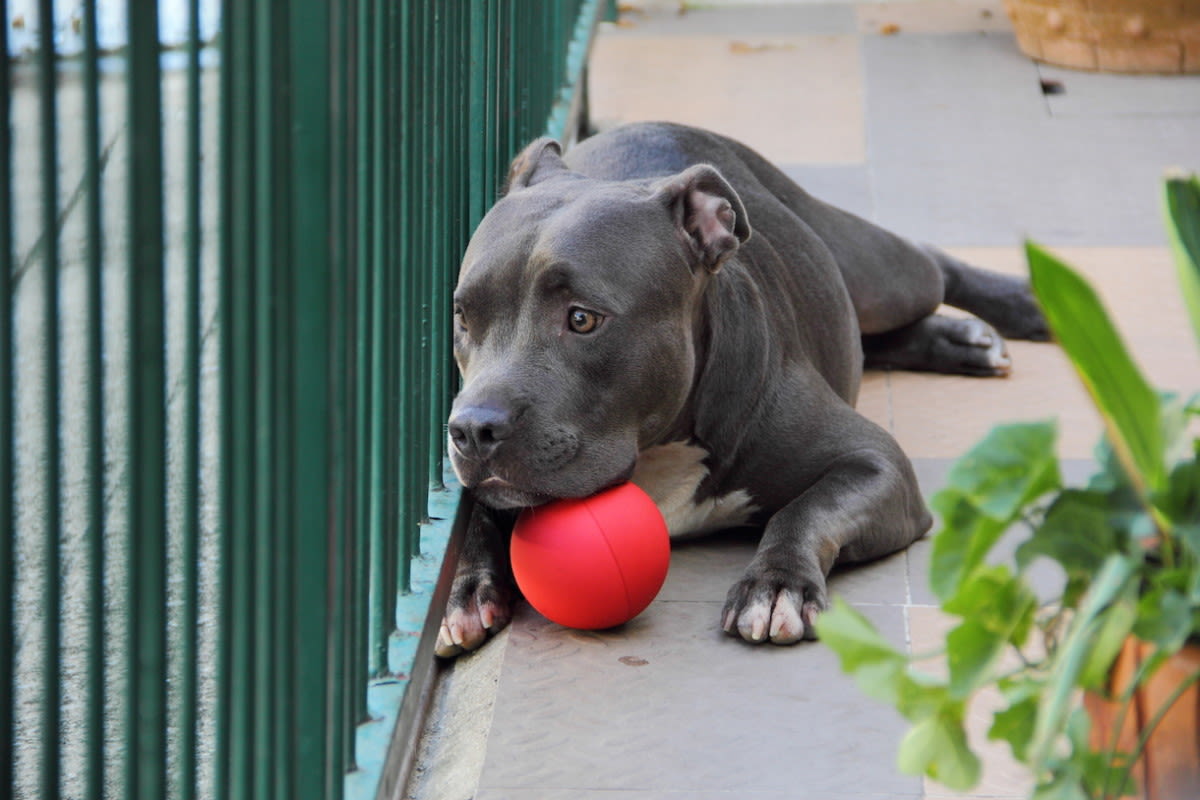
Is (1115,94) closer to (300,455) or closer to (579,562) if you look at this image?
(579,562)

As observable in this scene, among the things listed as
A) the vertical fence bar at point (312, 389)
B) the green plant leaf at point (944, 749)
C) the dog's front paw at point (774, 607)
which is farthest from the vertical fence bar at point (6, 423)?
the dog's front paw at point (774, 607)

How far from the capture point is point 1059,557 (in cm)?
163

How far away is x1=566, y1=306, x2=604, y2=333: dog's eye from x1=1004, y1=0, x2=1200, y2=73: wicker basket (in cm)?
626

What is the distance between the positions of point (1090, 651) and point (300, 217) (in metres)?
1.32

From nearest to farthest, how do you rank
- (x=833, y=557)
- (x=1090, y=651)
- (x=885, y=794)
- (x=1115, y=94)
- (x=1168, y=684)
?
(x=1090, y=651), (x=1168, y=684), (x=885, y=794), (x=833, y=557), (x=1115, y=94)

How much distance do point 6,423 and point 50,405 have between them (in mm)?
88

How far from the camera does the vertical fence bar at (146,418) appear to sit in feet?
6.26

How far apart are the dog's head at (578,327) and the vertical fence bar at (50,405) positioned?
1.73 m

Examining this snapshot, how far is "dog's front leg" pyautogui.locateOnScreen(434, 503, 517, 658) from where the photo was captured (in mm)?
3885

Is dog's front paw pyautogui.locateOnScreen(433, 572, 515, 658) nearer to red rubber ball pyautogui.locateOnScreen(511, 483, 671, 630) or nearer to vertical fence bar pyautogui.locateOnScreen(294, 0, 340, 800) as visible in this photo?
red rubber ball pyautogui.locateOnScreen(511, 483, 671, 630)

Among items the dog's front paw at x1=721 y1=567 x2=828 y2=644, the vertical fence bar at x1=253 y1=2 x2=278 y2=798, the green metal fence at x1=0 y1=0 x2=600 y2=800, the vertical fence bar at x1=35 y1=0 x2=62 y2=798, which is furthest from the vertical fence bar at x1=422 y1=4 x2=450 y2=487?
the vertical fence bar at x1=35 y1=0 x2=62 y2=798

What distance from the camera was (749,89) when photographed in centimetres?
933

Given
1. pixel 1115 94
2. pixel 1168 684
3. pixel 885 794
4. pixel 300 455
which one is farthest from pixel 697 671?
pixel 1115 94

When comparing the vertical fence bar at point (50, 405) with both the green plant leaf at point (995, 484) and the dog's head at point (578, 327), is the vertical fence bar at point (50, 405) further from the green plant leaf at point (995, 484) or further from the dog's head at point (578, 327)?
the dog's head at point (578, 327)
